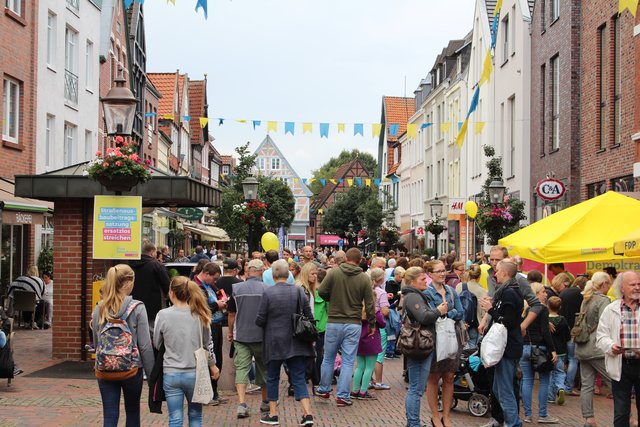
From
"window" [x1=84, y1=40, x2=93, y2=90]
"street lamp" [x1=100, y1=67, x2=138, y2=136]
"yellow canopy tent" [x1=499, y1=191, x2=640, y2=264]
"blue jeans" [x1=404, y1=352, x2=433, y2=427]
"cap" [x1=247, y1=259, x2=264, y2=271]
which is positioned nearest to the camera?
"blue jeans" [x1=404, y1=352, x2=433, y2=427]

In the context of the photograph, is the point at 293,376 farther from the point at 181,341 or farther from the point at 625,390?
the point at 625,390

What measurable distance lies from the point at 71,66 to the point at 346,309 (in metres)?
21.5

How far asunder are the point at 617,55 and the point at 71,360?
1432cm

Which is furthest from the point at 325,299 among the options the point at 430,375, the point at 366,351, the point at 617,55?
the point at 617,55

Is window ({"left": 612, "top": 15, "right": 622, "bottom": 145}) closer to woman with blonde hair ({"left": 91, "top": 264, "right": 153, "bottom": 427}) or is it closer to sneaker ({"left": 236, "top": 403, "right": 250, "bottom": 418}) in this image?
sneaker ({"left": 236, "top": 403, "right": 250, "bottom": 418})

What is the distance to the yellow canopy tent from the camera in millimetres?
13727

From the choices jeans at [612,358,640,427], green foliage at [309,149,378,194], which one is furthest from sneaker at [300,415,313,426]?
green foliage at [309,149,378,194]

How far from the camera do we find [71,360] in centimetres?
1516

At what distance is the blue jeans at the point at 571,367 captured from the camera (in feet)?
43.7

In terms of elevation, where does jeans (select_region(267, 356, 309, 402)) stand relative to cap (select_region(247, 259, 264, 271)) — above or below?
below

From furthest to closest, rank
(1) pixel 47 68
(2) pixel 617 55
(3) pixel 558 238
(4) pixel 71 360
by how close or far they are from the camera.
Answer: (1) pixel 47 68 < (2) pixel 617 55 < (4) pixel 71 360 < (3) pixel 558 238

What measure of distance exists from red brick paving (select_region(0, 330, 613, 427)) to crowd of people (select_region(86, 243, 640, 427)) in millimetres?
239

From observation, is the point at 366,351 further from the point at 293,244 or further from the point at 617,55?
the point at 293,244

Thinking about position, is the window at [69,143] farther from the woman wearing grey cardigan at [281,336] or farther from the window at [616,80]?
the woman wearing grey cardigan at [281,336]
